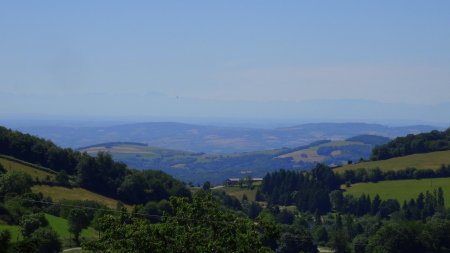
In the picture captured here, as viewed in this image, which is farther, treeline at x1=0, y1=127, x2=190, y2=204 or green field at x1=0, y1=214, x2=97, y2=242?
treeline at x1=0, y1=127, x2=190, y2=204

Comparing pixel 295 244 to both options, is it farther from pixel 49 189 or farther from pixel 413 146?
pixel 413 146

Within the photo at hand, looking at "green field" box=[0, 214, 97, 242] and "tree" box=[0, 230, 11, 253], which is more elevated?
"tree" box=[0, 230, 11, 253]

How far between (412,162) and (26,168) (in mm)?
93929

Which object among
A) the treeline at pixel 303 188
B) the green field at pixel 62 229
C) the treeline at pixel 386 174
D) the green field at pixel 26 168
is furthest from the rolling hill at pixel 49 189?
the treeline at pixel 386 174

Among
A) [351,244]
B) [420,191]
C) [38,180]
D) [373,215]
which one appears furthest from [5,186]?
[420,191]

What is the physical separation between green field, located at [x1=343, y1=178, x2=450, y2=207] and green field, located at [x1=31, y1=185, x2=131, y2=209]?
58949 millimetres

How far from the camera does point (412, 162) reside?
6112 inches

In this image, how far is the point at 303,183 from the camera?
158 m

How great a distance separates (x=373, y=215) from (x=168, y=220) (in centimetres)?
10159

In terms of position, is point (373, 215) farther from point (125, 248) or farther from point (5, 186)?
point (125, 248)

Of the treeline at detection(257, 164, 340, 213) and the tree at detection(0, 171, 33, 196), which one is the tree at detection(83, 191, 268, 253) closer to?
the tree at detection(0, 171, 33, 196)

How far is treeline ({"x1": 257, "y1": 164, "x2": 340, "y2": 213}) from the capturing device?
141875 millimetres

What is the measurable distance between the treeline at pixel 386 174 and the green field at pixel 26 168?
7607 cm

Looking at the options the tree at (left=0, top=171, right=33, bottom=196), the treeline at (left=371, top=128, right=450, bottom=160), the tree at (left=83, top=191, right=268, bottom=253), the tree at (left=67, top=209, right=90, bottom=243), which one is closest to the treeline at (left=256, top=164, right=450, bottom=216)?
the treeline at (left=371, top=128, right=450, bottom=160)
